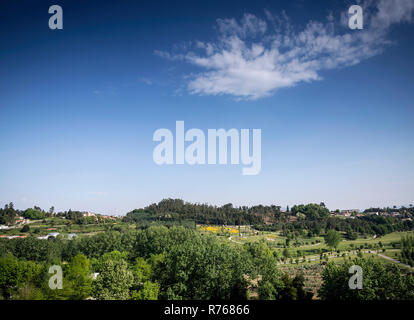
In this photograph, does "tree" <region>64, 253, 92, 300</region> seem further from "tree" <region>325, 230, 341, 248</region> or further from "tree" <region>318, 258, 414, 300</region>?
"tree" <region>325, 230, 341, 248</region>

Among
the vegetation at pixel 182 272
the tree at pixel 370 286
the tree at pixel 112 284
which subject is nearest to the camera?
the tree at pixel 370 286

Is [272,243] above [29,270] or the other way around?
the other way around

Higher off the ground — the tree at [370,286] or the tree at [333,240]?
the tree at [370,286]

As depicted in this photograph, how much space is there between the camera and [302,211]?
172 metres

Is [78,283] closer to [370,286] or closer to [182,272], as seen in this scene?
[182,272]

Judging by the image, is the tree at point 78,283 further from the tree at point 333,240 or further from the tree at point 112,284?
the tree at point 333,240

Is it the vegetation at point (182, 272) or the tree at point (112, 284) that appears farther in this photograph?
the vegetation at point (182, 272)
